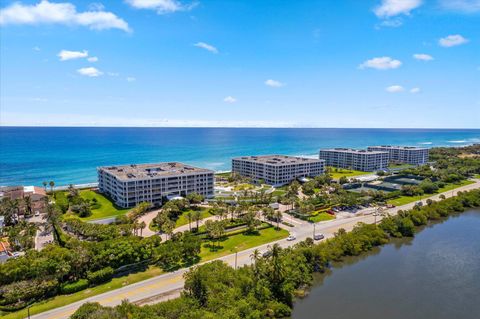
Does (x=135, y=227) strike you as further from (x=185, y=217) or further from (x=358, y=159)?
(x=358, y=159)

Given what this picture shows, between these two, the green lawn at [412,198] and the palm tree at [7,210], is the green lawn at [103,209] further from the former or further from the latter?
the green lawn at [412,198]

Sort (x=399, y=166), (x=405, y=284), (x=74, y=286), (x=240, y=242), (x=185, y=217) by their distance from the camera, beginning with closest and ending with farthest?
1. (x=74, y=286)
2. (x=405, y=284)
3. (x=240, y=242)
4. (x=185, y=217)
5. (x=399, y=166)

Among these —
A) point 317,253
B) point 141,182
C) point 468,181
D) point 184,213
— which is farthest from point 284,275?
point 468,181

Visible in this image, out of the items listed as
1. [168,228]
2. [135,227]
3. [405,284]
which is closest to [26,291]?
[135,227]

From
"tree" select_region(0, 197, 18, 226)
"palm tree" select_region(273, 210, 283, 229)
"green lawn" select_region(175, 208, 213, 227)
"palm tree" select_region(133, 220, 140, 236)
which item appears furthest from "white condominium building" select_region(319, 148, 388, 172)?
"tree" select_region(0, 197, 18, 226)

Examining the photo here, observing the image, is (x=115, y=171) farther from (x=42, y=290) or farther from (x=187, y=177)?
(x=42, y=290)
